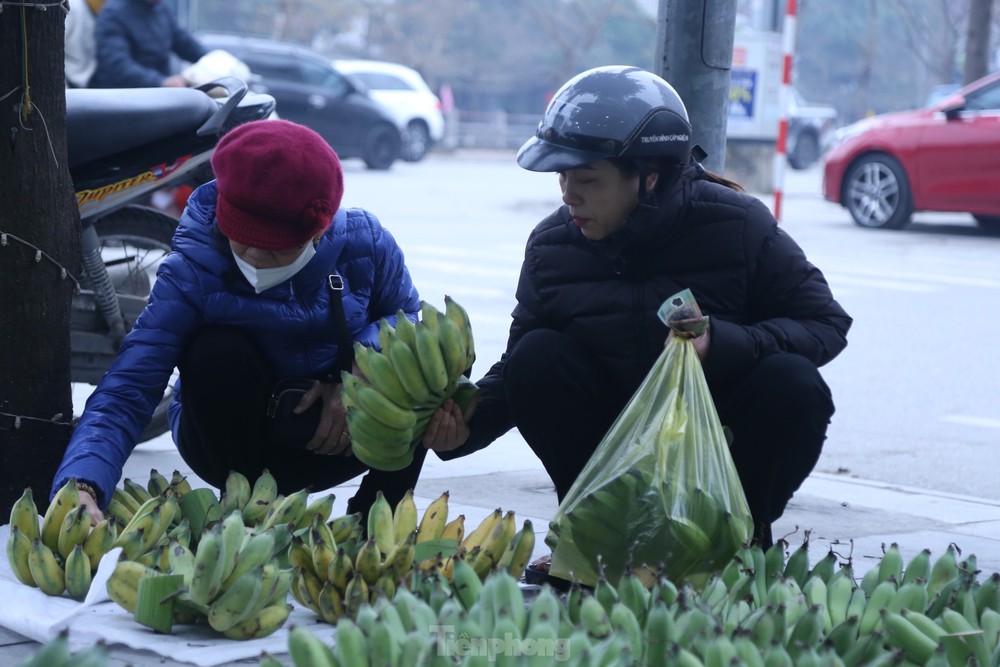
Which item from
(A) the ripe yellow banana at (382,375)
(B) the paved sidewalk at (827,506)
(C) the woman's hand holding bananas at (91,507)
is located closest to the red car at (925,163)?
(B) the paved sidewalk at (827,506)

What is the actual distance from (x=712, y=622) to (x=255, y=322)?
1.48m

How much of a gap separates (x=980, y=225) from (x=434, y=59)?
31.5 meters

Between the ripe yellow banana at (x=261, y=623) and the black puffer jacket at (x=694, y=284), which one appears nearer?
the ripe yellow banana at (x=261, y=623)

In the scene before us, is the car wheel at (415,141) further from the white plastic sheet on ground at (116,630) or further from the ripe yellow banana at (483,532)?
the white plastic sheet on ground at (116,630)

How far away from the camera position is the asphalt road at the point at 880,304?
5625 mm

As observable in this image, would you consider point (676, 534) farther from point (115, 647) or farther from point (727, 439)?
point (115, 647)

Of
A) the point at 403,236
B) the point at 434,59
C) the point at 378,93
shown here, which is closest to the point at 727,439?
the point at 403,236

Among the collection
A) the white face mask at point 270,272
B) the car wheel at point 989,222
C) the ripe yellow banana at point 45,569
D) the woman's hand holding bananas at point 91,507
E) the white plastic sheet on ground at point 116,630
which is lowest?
the car wheel at point 989,222

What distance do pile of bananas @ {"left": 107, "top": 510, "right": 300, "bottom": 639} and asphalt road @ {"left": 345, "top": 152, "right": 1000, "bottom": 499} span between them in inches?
120

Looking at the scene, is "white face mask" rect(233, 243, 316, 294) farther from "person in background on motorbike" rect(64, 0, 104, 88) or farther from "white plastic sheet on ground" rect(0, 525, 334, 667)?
"person in background on motorbike" rect(64, 0, 104, 88)

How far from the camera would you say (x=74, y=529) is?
9.38 ft

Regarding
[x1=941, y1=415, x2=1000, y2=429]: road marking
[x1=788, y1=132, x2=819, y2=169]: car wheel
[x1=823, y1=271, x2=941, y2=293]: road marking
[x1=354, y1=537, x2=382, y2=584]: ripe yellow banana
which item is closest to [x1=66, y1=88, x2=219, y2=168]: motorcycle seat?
[x1=354, y1=537, x2=382, y2=584]: ripe yellow banana

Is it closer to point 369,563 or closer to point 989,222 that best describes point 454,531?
point 369,563

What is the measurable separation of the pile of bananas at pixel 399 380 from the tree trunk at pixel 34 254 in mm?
827
